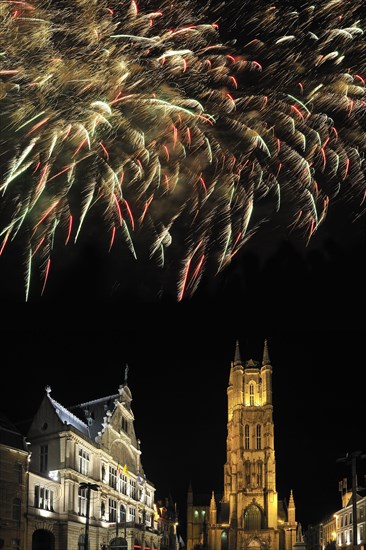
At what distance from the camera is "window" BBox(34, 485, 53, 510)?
48422 millimetres

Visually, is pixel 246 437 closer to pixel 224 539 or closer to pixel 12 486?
pixel 224 539

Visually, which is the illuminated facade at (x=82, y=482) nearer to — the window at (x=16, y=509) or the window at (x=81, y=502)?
the window at (x=81, y=502)

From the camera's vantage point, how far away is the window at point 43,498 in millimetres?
48422

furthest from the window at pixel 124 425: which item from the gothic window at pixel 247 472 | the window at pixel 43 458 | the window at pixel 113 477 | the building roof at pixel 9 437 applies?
the gothic window at pixel 247 472

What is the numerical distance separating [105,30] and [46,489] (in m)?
36.1

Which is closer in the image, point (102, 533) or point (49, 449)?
point (49, 449)

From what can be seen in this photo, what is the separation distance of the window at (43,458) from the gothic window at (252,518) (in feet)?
286

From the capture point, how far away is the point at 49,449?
2111 inches

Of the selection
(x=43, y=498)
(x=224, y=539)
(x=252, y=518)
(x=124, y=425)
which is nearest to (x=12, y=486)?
(x=43, y=498)

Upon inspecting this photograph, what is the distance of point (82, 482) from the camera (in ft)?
178

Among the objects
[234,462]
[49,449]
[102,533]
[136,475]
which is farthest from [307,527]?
[49,449]

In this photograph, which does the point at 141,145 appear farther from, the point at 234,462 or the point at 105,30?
the point at 234,462

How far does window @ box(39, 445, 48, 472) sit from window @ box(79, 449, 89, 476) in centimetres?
358

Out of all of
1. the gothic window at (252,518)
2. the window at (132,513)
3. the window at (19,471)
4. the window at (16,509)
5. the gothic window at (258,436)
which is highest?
the gothic window at (258,436)
